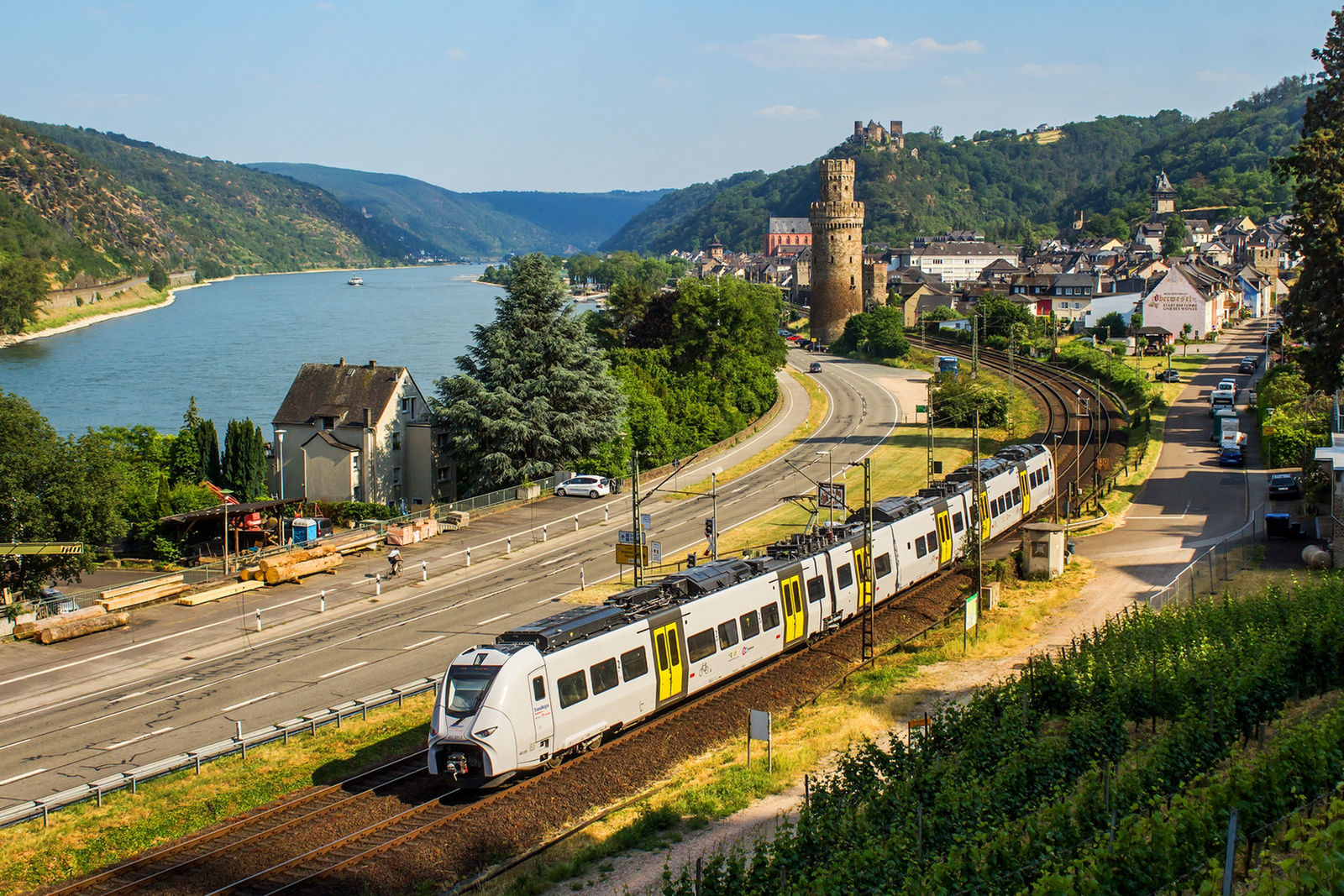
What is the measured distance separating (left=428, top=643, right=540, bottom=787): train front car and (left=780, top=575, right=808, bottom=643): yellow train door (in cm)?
898

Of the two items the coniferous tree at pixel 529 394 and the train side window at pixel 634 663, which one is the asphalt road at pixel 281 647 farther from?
the train side window at pixel 634 663

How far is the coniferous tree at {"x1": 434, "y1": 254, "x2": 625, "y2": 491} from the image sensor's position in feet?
190

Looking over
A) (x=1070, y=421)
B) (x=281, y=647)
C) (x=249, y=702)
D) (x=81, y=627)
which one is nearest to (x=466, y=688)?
(x=249, y=702)

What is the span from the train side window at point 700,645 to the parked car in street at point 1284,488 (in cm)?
3207

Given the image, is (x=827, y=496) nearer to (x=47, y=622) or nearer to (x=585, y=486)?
(x=585, y=486)

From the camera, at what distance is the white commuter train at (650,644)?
2064 cm

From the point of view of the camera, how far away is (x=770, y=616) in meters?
27.9

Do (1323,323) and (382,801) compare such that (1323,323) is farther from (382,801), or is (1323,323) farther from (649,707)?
(382,801)

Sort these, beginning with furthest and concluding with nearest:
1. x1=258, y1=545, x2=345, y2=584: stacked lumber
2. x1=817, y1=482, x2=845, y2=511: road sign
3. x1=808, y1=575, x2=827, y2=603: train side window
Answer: x1=817, y1=482, x2=845, y2=511: road sign → x1=258, y1=545, x2=345, y2=584: stacked lumber → x1=808, y1=575, x2=827, y2=603: train side window

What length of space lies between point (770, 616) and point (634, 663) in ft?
18.2

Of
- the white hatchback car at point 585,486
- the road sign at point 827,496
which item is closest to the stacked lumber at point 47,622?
Answer: the white hatchback car at point 585,486

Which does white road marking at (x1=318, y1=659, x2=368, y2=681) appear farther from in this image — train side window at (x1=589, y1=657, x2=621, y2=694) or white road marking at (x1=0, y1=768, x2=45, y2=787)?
train side window at (x1=589, y1=657, x2=621, y2=694)

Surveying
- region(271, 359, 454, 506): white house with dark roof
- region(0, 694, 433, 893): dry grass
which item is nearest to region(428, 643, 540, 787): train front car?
region(0, 694, 433, 893): dry grass

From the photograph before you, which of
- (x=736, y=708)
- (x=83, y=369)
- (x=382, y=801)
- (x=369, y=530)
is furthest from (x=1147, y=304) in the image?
(x=83, y=369)
